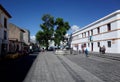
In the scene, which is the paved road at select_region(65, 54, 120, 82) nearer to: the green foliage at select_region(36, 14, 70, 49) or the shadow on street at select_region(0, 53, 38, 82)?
the shadow on street at select_region(0, 53, 38, 82)

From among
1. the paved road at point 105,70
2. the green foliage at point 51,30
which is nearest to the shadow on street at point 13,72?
the paved road at point 105,70

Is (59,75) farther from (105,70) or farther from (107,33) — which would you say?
(107,33)

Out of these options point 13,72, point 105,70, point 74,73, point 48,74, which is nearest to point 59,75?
point 48,74

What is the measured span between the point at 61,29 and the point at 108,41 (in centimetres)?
3924

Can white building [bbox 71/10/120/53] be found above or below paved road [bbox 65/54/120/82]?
above

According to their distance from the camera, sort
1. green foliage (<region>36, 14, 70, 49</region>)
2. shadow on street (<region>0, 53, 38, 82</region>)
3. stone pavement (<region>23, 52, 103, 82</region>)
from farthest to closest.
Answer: green foliage (<region>36, 14, 70, 49</region>), shadow on street (<region>0, 53, 38, 82</region>), stone pavement (<region>23, 52, 103, 82</region>)

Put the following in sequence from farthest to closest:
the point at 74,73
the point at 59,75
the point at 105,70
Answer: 1. the point at 105,70
2. the point at 74,73
3. the point at 59,75

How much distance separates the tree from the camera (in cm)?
7562

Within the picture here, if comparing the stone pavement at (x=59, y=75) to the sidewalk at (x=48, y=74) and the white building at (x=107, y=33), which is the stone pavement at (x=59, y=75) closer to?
the sidewalk at (x=48, y=74)

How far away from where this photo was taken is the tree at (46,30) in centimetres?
7562

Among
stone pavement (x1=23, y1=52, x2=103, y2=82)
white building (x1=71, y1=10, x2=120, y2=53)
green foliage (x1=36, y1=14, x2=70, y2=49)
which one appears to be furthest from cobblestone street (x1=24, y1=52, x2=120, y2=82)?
green foliage (x1=36, y1=14, x2=70, y2=49)

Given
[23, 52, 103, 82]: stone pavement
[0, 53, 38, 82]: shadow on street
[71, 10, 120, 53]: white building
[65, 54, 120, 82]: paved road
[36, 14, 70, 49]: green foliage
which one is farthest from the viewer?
[36, 14, 70, 49]: green foliage

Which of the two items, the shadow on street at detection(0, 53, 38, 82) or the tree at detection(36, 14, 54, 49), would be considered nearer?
the shadow on street at detection(0, 53, 38, 82)

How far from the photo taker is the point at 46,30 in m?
76.1
